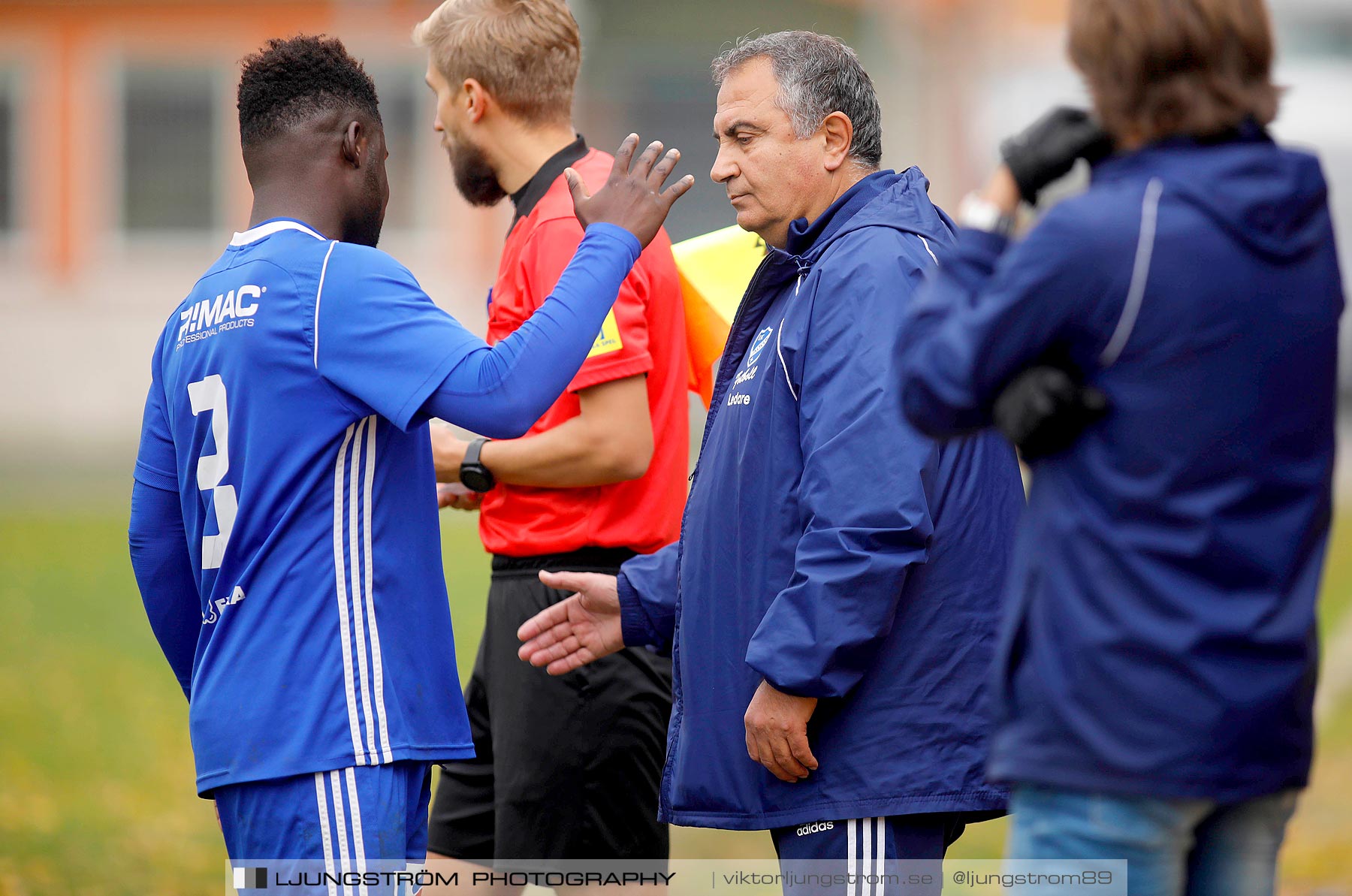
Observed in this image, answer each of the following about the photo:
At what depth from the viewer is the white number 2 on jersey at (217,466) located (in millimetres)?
3055

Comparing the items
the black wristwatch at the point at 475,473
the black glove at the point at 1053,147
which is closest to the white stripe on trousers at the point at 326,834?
the black wristwatch at the point at 475,473

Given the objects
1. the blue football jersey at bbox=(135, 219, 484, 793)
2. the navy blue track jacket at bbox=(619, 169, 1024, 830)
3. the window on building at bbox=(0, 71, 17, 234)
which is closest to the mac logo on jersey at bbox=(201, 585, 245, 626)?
the blue football jersey at bbox=(135, 219, 484, 793)

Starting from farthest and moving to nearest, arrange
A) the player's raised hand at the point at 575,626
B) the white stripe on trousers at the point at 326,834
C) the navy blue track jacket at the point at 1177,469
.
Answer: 1. the player's raised hand at the point at 575,626
2. the white stripe on trousers at the point at 326,834
3. the navy blue track jacket at the point at 1177,469

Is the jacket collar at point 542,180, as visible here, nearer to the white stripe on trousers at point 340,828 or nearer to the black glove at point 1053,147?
the white stripe on trousers at point 340,828

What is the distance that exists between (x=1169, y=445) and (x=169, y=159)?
880 inches

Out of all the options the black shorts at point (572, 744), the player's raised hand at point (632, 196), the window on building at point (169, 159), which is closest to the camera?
the player's raised hand at point (632, 196)

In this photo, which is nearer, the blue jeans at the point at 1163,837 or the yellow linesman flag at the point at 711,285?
the blue jeans at the point at 1163,837

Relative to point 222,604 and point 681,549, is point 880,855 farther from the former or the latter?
point 222,604

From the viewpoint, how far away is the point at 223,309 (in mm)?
3068

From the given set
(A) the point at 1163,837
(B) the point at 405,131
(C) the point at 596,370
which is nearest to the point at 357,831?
(C) the point at 596,370

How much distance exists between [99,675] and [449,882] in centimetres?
612

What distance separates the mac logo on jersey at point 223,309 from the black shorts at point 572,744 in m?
1.25

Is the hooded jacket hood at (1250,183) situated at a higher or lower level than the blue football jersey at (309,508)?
higher

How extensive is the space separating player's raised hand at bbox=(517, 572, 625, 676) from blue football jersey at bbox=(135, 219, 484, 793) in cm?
56
